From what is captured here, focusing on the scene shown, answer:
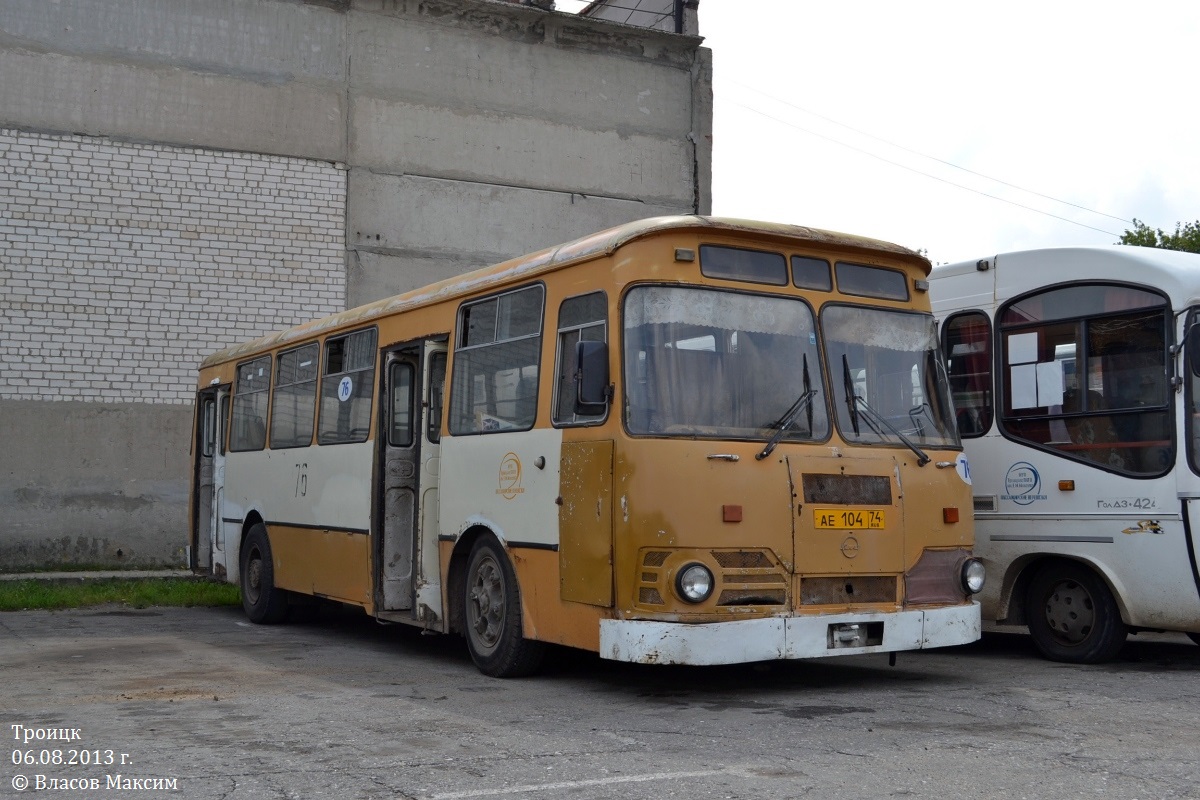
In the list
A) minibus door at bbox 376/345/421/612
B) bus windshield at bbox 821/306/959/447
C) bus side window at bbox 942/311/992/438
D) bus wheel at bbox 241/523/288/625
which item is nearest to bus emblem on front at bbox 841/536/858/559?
bus windshield at bbox 821/306/959/447

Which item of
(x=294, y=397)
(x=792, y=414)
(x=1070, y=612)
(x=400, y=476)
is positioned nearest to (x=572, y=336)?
(x=792, y=414)

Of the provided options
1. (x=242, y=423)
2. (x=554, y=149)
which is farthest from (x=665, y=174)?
(x=242, y=423)

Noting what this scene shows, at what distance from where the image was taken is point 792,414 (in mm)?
8445

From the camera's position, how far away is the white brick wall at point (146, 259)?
2052 centimetres

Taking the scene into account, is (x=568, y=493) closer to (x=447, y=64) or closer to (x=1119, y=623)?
(x=1119, y=623)

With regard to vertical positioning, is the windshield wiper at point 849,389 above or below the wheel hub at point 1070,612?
above

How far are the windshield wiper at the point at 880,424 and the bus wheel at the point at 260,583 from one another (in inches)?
288

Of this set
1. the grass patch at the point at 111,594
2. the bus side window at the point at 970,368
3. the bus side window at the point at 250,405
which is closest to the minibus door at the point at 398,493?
the bus side window at the point at 250,405

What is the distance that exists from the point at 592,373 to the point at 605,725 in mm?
2056

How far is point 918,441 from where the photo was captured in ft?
29.5

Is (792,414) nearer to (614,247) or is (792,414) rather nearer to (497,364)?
(614,247)

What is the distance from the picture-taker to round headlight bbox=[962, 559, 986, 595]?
893 cm

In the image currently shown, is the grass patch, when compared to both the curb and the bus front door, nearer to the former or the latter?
the curb

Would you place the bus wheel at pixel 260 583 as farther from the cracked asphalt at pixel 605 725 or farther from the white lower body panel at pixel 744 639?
the white lower body panel at pixel 744 639
